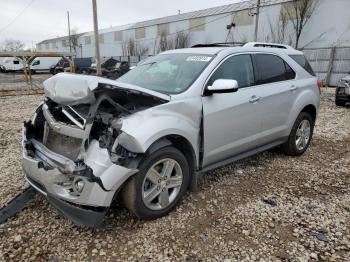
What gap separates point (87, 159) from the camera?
2645 mm

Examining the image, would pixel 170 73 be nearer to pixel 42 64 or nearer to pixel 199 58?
pixel 199 58

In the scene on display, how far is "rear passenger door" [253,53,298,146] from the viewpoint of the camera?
4.15m

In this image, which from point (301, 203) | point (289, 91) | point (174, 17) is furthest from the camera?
point (174, 17)

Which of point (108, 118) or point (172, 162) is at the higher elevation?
point (108, 118)

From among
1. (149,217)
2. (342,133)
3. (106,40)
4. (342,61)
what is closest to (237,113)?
(149,217)

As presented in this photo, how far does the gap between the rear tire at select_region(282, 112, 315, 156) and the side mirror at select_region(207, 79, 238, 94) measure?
1.99 metres

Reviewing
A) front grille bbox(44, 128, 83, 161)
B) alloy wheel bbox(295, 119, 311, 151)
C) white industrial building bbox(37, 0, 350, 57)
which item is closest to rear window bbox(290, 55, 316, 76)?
alloy wheel bbox(295, 119, 311, 151)

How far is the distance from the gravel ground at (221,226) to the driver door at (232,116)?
493mm

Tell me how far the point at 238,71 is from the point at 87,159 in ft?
7.36

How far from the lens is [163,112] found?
3023 mm

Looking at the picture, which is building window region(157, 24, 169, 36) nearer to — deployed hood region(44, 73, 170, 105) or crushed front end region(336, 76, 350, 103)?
crushed front end region(336, 76, 350, 103)

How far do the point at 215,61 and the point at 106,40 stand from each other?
175ft

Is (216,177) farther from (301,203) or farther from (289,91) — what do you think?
(289,91)

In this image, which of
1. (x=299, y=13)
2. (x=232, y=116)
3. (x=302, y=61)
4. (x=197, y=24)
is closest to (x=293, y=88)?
(x=302, y=61)
